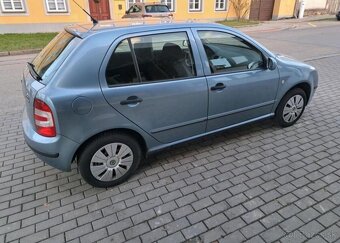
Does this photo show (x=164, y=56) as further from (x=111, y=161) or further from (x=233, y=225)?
(x=233, y=225)

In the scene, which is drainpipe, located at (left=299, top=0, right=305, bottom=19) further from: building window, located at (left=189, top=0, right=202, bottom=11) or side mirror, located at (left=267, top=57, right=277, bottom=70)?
side mirror, located at (left=267, top=57, right=277, bottom=70)

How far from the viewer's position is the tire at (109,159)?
2.77 metres

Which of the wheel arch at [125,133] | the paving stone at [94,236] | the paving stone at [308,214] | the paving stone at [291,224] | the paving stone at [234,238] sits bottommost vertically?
the paving stone at [94,236]

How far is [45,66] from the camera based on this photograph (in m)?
2.83

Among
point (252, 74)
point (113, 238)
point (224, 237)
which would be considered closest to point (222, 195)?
point (224, 237)

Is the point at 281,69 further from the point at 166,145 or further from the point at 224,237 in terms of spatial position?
the point at 224,237

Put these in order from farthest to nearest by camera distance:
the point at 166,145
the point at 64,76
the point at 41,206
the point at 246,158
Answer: the point at 246,158 → the point at 166,145 → the point at 41,206 → the point at 64,76

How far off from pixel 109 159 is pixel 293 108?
2.85 metres

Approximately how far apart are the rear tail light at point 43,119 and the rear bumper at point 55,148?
0.06 m

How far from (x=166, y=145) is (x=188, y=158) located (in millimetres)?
430

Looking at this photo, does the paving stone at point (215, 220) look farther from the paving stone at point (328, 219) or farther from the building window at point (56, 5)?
the building window at point (56, 5)

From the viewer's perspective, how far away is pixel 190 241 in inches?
92.2

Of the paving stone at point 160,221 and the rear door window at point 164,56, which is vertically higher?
the rear door window at point 164,56

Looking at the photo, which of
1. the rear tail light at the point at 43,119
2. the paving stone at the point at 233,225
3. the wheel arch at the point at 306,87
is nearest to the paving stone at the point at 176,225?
the paving stone at the point at 233,225
